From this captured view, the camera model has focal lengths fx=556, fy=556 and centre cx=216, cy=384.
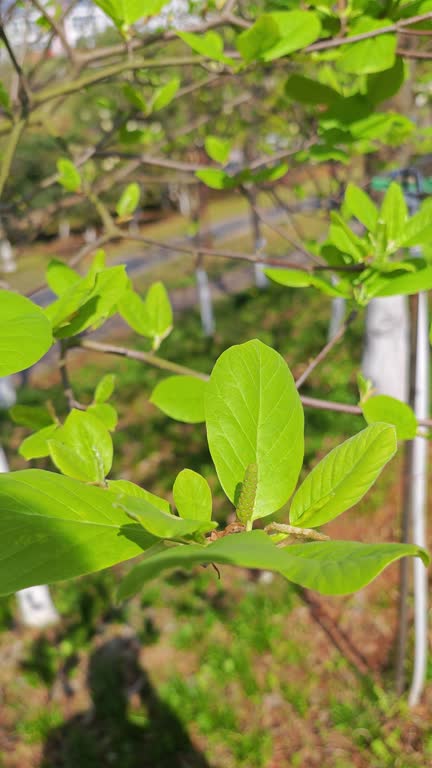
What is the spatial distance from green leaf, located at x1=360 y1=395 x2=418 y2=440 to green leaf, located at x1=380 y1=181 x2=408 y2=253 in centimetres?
24

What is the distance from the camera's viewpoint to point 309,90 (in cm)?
98

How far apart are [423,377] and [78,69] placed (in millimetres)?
1439

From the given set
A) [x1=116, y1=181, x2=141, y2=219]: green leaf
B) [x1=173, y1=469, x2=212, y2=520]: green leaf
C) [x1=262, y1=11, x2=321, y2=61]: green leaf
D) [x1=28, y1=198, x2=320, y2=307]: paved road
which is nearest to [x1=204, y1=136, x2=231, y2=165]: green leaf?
[x1=116, y1=181, x2=141, y2=219]: green leaf

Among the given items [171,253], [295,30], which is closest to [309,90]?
[295,30]

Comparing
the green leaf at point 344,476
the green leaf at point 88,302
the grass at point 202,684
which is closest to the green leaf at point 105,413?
the green leaf at point 88,302

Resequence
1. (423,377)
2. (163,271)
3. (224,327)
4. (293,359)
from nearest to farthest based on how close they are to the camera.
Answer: (423,377), (293,359), (224,327), (163,271)

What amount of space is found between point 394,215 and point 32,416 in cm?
65

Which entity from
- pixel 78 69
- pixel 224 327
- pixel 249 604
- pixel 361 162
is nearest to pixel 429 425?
pixel 78 69

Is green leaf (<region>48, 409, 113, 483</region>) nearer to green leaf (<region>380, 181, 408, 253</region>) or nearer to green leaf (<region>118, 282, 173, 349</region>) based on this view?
green leaf (<region>118, 282, 173, 349</region>)

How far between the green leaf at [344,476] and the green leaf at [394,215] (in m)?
0.48

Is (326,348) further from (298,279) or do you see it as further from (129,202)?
(129,202)

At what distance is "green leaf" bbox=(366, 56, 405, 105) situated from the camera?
95 centimetres

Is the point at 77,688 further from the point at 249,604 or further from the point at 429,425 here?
the point at 429,425

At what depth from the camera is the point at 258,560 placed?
308mm
